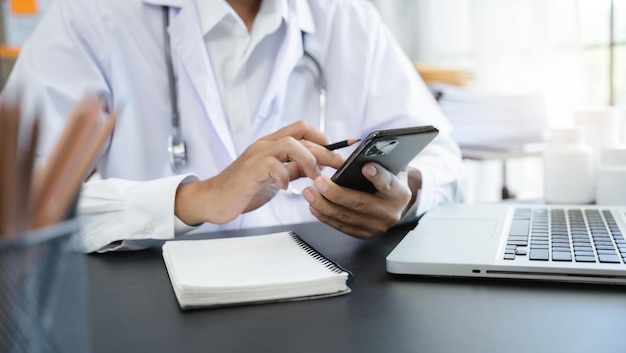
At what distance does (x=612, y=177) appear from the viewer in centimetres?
106

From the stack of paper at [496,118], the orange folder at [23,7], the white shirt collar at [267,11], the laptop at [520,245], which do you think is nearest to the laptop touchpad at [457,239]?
the laptop at [520,245]

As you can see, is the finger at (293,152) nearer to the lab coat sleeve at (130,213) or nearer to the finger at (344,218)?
the finger at (344,218)

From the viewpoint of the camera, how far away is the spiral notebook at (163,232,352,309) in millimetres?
605

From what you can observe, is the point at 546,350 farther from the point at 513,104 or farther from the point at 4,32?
the point at 4,32

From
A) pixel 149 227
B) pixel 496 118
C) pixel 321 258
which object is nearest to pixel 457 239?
pixel 321 258

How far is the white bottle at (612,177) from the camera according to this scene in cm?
106

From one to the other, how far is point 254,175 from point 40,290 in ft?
1.72

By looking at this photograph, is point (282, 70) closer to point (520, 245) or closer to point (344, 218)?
point (344, 218)

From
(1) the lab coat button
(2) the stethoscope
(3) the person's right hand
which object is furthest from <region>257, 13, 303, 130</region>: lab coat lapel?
(1) the lab coat button

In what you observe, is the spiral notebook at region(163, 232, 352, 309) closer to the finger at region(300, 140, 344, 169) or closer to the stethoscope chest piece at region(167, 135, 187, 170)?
the finger at region(300, 140, 344, 169)

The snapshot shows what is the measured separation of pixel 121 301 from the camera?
2.12 ft

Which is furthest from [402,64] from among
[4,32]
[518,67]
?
[4,32]

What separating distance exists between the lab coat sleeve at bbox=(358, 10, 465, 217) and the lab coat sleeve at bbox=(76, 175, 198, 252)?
433 millimetres

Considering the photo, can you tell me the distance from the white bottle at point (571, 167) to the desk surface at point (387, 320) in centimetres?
52
